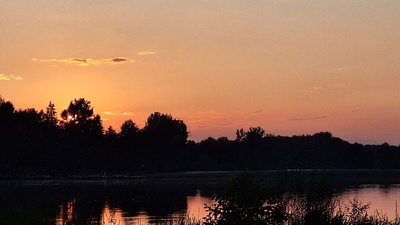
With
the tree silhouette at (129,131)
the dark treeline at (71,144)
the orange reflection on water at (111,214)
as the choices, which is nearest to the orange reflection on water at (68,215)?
the orange reflection on water at (111,214)

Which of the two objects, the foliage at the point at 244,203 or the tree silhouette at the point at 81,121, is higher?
the tree silhouette at the point at 81,121

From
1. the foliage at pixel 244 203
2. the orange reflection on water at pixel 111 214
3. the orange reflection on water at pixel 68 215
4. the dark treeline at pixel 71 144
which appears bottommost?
the orange reflection on water at pixel 111 214

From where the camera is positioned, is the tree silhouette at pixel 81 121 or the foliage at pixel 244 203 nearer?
the foliage at pixel 244 203

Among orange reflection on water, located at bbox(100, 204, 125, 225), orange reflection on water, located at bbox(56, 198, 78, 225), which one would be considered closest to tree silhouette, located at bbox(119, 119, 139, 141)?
orange reflection on water, located at bbox(100, 204, 125, 225)

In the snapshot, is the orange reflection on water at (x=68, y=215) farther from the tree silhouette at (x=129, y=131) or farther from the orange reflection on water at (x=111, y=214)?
the tree silhouette at (x=129, y=131)

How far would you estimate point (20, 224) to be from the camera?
27.9m

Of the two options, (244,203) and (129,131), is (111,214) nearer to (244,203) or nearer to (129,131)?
(244,203)

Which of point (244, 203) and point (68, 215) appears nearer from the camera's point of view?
point (244, 203)

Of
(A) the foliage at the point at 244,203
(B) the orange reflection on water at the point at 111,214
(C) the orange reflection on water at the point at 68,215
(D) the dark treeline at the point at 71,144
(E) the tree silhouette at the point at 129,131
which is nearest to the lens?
(A) the foliage at the point at 244,203

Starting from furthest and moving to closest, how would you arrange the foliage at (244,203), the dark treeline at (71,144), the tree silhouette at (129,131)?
1. the tree silhouette at (129,131)
2. the dark treeline at (71,144)
3. the foliage at (244,203)

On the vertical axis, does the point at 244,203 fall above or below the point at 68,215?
above

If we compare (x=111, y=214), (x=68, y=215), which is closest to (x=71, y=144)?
(x=111, y=214)

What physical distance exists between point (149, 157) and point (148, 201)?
101287 millimetres

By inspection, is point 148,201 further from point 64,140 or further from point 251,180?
point 64,140
